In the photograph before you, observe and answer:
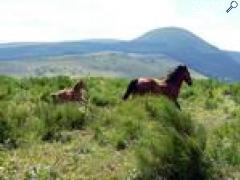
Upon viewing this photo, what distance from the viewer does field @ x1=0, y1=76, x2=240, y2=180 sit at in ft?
34.7

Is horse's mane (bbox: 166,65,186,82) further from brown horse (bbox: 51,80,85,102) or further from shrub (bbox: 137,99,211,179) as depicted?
shrub (bbox: 137,99,211,179)

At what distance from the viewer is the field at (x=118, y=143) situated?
34.7 feet

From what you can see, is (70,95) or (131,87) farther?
(131,87)

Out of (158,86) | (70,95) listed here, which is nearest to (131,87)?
(158,86)

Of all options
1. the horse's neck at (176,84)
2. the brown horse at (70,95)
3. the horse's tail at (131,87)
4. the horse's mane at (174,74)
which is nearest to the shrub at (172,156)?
the brown horse at (70,95)

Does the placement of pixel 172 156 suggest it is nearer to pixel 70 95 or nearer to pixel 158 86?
pixel 158 86

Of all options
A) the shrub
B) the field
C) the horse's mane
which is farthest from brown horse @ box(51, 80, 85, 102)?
the shrub

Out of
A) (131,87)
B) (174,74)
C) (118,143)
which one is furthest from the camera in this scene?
(174,74)

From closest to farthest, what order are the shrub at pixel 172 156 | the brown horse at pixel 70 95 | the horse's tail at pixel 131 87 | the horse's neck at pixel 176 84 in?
the shrub at pixel 172 156 < the brown horse at pixel 70 95 < the horse's neck at pixel 176 84 < the horse's tail at pixel 131 87

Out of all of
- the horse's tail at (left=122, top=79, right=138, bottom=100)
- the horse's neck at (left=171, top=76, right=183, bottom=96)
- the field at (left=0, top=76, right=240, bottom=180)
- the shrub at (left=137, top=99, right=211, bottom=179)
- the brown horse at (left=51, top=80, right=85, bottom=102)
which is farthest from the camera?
the horse's tail at (left=122, top=79, right=138, bottom=100)

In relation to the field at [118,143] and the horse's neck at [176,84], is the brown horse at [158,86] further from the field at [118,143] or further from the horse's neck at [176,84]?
the field at [118,143]

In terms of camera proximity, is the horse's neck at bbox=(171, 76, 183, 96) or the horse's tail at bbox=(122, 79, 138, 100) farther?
the horse's tail at bbox=(122, 79, 138, 100)

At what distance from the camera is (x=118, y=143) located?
13.7 meters

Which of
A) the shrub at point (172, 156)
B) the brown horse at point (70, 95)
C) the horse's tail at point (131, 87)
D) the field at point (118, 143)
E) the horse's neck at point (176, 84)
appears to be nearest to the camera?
the shrub at point (172, 156)
